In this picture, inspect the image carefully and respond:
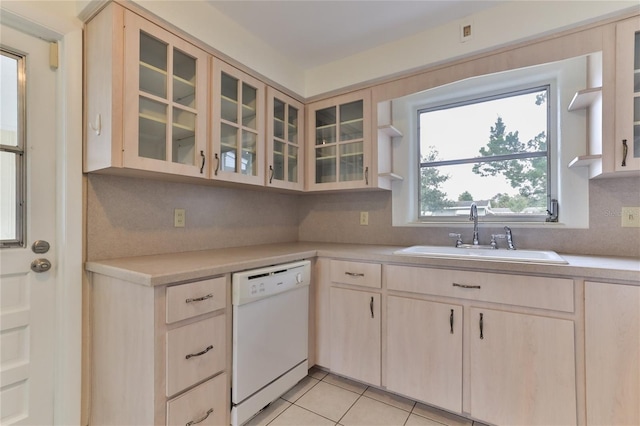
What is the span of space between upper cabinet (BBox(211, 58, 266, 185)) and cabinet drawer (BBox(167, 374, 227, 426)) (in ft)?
3.61

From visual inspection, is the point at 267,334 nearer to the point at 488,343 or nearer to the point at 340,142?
the point at 488,343

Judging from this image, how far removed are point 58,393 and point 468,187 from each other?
9.11 ft

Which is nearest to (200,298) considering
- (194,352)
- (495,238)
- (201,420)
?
(194,352)

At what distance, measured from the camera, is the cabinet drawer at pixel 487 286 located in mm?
1348

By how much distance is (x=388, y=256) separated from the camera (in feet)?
5.76

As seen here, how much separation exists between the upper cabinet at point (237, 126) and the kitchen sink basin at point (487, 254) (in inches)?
44.6

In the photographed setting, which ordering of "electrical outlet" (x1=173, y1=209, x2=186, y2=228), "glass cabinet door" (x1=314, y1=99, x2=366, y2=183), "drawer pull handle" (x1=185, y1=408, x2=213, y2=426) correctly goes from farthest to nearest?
"glass cabinet door" (x1=314, y1=99, x2=366, y2=183), "electrical outlet" (x1=173, y1=209, x2=186, y2=228), "drawer pull handle" (x1=185, y1=408, x2=213, y2=426)

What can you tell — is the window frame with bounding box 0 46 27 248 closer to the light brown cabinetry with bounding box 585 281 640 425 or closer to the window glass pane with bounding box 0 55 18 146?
the window glass pane with bounding box 0 55 18 146

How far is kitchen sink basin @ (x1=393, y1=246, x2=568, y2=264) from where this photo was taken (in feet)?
4.92

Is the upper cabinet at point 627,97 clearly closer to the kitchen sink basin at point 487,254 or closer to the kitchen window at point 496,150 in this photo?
the kitchen window at point 496,150

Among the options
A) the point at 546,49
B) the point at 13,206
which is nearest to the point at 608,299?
the point at 546,49

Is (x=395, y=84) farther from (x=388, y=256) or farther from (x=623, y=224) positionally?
(x=623, y=224)

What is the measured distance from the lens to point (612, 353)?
125 cm

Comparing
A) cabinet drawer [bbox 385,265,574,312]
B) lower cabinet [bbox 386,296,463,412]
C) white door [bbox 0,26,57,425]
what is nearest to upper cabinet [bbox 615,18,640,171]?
cabinet drawer [bbox 385,265,574,312]
